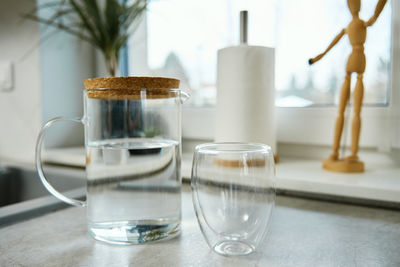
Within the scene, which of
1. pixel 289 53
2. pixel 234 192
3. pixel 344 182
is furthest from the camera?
pixel 289 53

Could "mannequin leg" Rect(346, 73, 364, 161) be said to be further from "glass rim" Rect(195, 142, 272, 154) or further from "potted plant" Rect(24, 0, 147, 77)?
"potted plant" Rect(24, 0, 147, 77)

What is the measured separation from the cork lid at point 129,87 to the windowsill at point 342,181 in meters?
0.32

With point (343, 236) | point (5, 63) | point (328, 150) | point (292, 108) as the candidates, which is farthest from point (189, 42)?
point (343, 236)

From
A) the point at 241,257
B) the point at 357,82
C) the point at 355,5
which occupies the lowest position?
the point at 241,257

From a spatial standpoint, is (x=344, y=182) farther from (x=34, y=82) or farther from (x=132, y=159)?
(x=34, y=82)

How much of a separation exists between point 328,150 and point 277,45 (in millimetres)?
303

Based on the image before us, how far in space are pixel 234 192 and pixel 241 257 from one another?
84mm

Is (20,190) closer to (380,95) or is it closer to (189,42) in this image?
(189,42)

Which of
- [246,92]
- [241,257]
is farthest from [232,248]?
[246,92]

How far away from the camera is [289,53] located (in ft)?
2.91

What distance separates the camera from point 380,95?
78 centimetres

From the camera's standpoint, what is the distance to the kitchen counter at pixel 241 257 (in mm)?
384

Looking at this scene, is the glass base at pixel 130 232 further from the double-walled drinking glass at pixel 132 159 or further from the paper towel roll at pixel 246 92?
the paper towel roll at pixel 246 92

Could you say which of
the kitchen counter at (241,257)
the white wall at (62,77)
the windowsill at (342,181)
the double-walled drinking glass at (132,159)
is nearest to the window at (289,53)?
the windowsill at (342,181)
